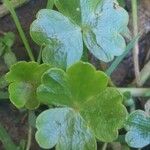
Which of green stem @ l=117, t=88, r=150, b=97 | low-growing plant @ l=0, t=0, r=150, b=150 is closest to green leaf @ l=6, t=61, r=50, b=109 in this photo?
low-growing plant @ l=0, t=0, r=150, b=150

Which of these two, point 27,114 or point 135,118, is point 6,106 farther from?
point 135,118

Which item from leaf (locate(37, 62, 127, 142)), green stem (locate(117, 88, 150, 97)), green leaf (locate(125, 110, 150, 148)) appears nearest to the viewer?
leaf (locate(37, 62, 127, 142))

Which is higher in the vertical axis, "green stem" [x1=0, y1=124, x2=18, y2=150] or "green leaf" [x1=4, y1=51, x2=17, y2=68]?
"green leaf" [x1=4, y1=51, x2=17, y2=68]

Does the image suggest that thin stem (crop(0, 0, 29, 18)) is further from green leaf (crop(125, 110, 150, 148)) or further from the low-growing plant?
green leaf (crop(125, 110, 150, 148))

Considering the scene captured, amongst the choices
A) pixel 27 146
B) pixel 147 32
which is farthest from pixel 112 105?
pixel 147 32

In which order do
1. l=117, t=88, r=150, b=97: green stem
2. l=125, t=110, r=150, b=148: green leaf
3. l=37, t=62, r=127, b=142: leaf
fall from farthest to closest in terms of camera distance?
l=117, t=88, r=150, b=97: green stem, l=125, t=110, r=150, b=148: green leaf, l=37, t=62, r=127, b=142: leaf

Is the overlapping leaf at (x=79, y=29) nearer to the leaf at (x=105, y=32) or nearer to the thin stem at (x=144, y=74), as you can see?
the leaf at (x=105, y=32)

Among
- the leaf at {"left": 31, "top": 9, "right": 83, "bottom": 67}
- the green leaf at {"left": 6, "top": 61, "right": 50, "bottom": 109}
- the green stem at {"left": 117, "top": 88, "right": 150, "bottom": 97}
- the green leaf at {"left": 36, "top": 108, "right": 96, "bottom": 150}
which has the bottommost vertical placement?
the green stem at {"left": 117, "top": 88, "right": 150, "bottom": 97}

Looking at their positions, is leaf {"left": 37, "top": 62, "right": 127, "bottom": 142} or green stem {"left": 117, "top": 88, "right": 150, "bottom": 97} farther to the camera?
green stem {"left": 117, "top": 88, "right": 150, "bottom": 97}
